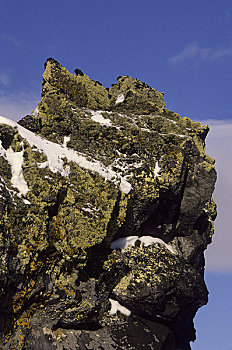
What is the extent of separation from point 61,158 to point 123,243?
19.7ft

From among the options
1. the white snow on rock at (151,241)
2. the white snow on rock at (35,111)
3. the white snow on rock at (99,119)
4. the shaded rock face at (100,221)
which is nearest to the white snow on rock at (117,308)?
the shaded rock face at (100,221)

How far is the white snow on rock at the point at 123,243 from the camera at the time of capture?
80.7ft

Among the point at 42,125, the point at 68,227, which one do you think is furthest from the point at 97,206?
the point at 42,125

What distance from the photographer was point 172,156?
26516 mm

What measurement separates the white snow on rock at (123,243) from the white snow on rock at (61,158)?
2.94m

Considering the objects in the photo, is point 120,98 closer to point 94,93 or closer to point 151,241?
point 94,93

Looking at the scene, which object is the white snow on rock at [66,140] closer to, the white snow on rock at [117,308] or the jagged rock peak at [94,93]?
the jagged rock peak at [94,93]

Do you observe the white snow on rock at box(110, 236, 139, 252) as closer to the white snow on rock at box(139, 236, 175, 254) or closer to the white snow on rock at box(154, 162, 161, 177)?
the white snow on rock at box(139, 236, 175, 254)

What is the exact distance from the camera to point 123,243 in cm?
2486

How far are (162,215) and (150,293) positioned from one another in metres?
5.34

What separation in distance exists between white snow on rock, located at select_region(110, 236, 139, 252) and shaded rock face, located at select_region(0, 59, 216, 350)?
60 mm

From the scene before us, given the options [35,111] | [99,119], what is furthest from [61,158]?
[35,111]

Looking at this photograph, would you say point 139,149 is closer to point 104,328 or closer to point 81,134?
point 81,134

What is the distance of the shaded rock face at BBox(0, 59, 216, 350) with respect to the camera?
21.0m
